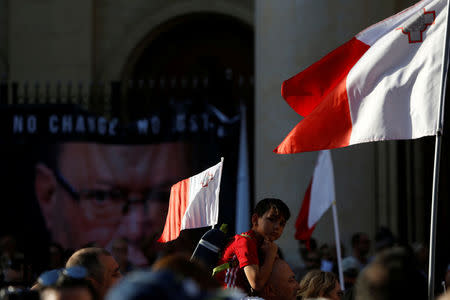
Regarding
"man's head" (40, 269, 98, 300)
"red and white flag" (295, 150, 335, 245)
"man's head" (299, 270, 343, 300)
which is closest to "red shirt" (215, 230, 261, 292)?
"man's head" (299, 270, 343, 300)

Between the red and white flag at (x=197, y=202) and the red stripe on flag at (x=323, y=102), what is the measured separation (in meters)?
0.53

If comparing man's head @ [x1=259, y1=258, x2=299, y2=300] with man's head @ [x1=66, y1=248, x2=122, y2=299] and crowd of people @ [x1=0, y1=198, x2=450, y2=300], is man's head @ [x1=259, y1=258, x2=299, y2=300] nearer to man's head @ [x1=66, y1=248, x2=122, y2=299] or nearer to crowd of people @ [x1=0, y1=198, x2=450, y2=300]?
crowd of people @ [x1=0, y1=198, x2=450, y2=300]

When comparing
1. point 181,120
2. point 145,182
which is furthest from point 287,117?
point 145,182

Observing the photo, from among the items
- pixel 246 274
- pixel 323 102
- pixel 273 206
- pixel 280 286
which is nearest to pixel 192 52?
pixel 323 102

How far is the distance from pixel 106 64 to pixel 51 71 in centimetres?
116

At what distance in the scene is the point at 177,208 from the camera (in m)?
6.61

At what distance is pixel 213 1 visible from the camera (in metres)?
17.2

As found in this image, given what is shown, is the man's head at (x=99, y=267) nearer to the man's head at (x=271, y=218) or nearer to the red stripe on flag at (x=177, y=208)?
the man's head at (x=271, y=218)

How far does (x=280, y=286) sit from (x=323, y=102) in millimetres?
1556

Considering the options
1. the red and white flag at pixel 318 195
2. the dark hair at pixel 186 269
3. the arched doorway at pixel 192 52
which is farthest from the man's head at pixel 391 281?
the arched doorway at pixel 192 52

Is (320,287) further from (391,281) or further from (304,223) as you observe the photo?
(304,223)

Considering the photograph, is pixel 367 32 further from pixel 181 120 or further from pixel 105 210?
pixel 105 210

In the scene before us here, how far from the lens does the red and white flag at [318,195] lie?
9617 mm

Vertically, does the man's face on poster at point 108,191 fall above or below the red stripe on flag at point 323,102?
below
